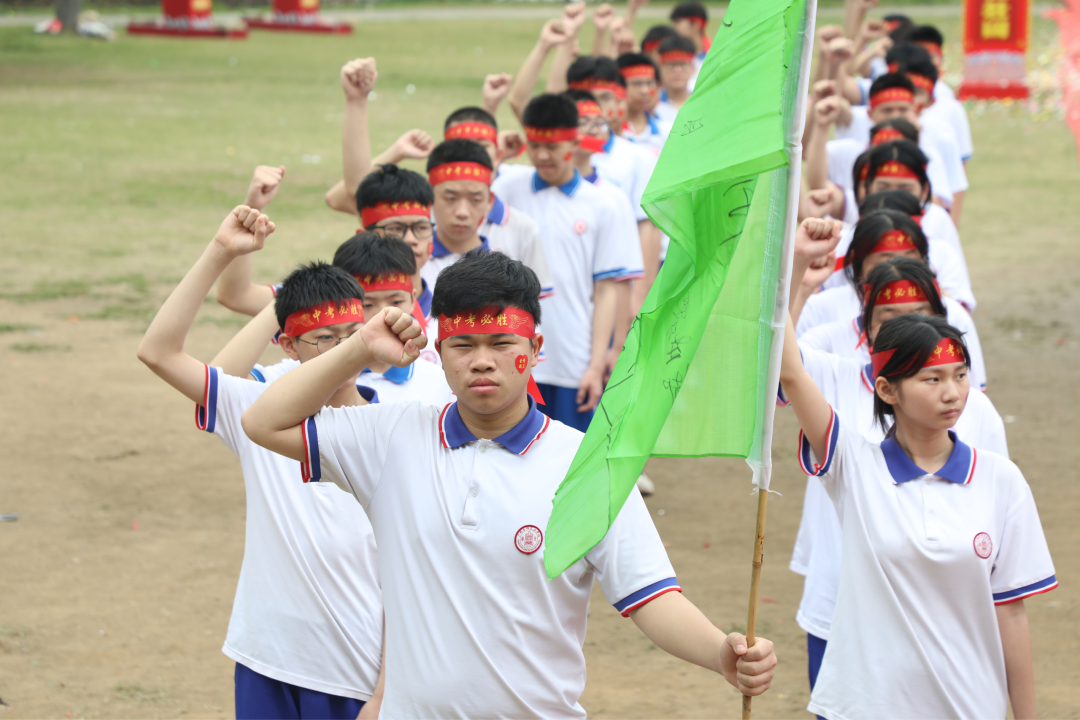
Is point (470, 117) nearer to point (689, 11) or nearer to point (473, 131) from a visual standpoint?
point (473, 131)

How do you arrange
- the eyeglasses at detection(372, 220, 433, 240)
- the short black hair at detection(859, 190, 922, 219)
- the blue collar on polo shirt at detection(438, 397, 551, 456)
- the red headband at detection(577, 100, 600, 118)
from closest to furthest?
the blue collar on polo shirt at detection(438, 397, 551, 456) → the eyeglasses at detection(372, 220, 433, 240) → the short black hair at detection(859, 190, 922, 219) → the red headband at detection(577, 100, 600, 118)

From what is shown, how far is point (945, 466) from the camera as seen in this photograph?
303 cm

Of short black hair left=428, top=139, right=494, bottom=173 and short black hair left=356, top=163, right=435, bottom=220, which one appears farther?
short black hair left=428, top=139, right=494, bottom=173

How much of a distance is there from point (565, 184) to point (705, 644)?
3.78 metres

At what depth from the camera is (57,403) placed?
7.82 m

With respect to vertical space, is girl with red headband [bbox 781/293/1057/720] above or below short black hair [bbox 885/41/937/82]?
below

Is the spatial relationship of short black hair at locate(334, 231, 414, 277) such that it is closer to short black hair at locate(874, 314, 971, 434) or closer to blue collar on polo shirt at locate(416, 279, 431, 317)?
blue collar on polo shirt at locate(416, 279, 431, 317)

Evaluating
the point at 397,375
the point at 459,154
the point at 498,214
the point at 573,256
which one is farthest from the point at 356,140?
the point at 397,375

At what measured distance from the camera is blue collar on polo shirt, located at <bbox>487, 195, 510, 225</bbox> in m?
5.21

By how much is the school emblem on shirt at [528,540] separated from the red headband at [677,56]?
6845mm

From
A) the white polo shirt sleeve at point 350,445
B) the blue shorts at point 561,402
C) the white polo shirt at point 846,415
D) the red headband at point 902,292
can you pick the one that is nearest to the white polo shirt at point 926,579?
the white polo shirt at point 846,415

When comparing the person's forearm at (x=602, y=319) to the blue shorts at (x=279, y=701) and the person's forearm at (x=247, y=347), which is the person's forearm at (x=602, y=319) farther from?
the blue shorts at (x=279, y=701)

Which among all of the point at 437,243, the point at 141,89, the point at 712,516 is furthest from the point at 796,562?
the point at 141,89

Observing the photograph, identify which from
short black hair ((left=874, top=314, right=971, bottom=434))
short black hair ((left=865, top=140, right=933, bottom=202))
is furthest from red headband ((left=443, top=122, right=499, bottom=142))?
short black hair ((left=874, top=314, right=971, bottom=434))
